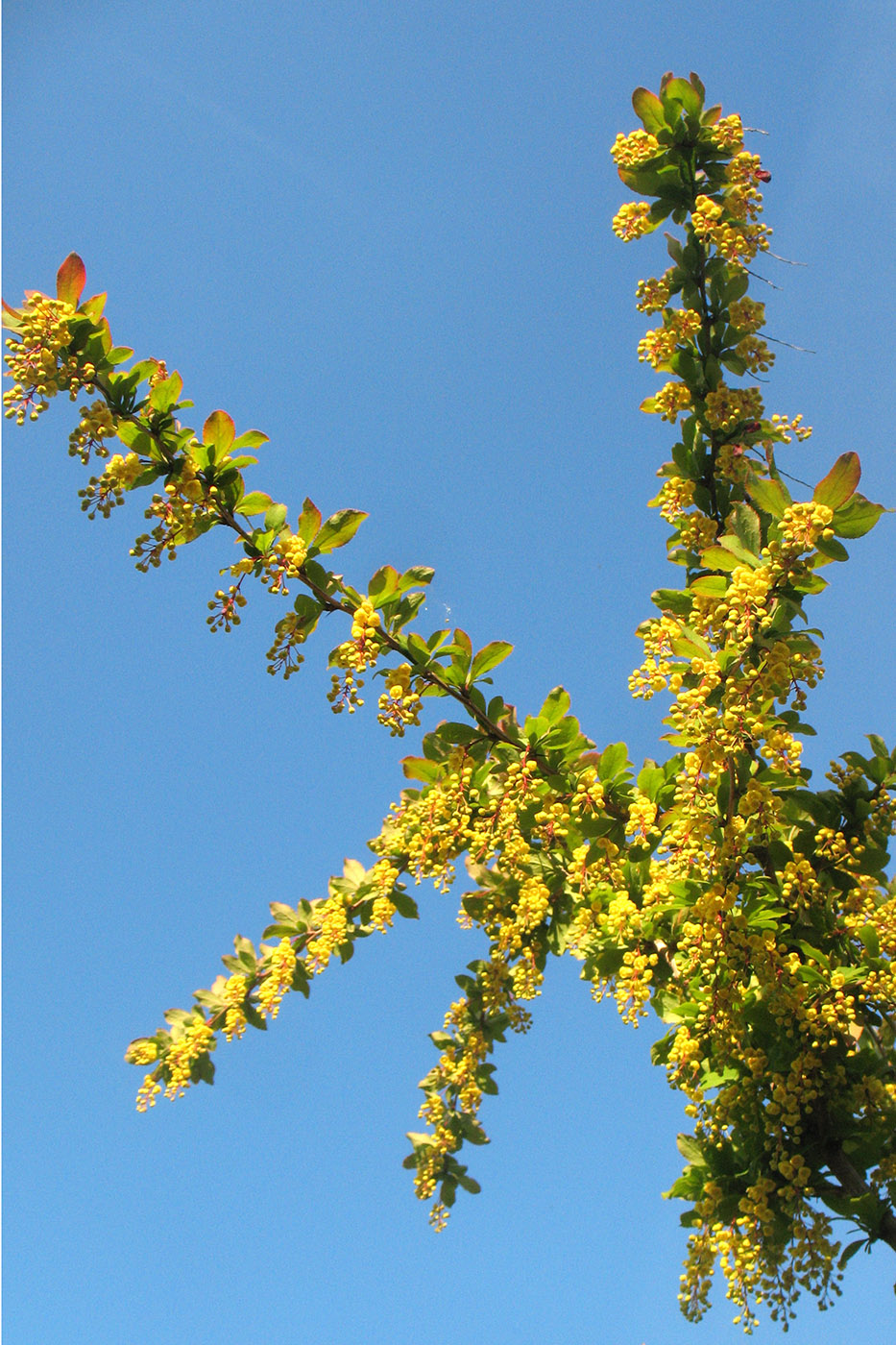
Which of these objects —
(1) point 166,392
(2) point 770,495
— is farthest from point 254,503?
(2) point 770,495

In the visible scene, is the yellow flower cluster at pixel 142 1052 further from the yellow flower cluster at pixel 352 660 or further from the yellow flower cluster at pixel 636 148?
the yellow flower cluster at pixel 636 148

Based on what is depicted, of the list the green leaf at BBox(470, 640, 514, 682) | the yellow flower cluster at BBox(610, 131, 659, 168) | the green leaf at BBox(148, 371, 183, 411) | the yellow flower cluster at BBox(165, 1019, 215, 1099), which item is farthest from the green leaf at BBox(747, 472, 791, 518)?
the yellow flower cluster at BBox(165, 1019, 215, 1099)

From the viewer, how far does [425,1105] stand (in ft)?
15.9

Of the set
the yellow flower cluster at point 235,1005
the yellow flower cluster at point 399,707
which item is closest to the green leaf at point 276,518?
the yellow flower cluster at point 399,707

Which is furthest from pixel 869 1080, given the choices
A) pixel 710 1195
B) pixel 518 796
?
pixel 518 796

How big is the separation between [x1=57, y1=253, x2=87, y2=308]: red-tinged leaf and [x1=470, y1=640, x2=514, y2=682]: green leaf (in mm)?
1881

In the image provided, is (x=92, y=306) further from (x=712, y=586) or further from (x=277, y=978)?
(x=277, y=978)

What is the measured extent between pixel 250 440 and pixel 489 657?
119 cm

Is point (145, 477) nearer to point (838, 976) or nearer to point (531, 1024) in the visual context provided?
point (838, 976)

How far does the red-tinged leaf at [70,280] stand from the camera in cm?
302

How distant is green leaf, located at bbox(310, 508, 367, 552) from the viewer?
129 inches

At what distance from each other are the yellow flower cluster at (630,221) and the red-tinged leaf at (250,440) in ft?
7.34

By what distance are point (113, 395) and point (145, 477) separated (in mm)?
301

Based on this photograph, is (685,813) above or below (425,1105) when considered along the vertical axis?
above
